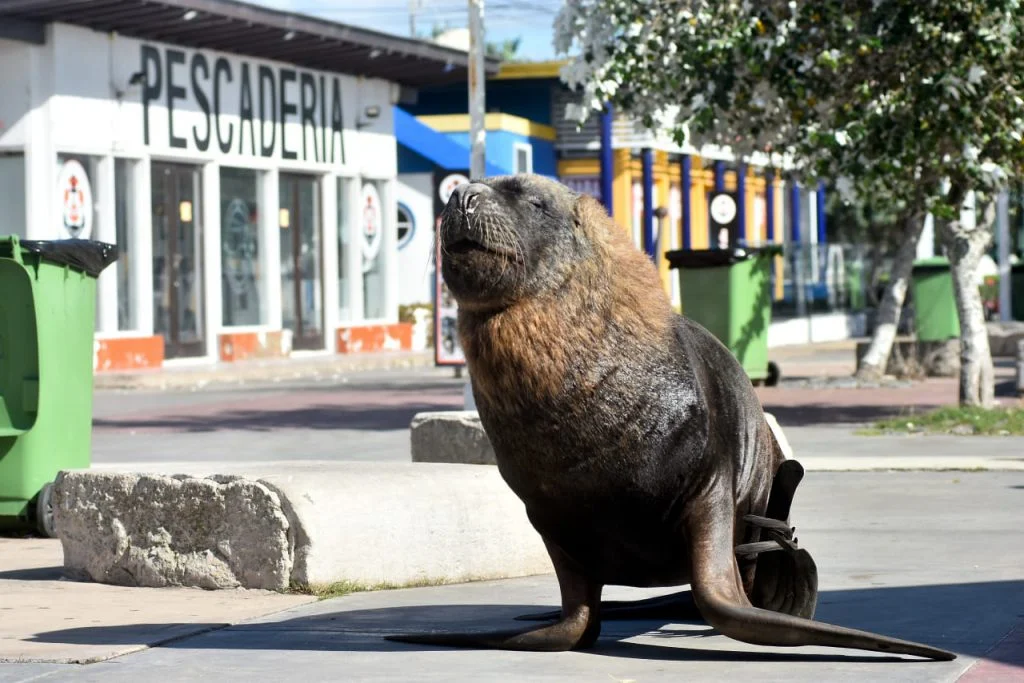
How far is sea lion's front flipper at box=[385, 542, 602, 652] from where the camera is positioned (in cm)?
637

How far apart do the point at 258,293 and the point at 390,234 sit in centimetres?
442

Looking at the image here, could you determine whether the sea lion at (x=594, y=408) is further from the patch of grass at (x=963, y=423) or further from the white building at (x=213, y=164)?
the white building at (x=213, y=164)

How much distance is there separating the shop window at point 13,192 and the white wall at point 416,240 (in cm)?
1251

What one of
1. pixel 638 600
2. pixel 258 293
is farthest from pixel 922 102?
pixel 258 293

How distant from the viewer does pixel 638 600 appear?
25.0 ft

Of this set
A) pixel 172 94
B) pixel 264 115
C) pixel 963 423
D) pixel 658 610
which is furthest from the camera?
pixel 264 115

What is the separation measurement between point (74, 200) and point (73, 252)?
1710 cm

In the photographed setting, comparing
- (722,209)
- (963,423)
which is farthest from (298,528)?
(722,209)

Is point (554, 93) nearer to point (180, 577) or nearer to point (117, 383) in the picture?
point (117, 383)

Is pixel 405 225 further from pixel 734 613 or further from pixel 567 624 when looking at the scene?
pixel 734 613

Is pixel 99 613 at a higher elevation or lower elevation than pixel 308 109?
lower

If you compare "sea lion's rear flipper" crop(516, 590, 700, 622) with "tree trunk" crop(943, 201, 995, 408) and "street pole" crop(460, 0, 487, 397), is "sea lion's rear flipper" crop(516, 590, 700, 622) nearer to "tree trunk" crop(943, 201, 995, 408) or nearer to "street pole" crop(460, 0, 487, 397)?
"tree trunk" crop(943, 201, 995, 408)

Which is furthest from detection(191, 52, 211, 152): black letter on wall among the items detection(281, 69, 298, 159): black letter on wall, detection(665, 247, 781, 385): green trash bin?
detection(665, 247, 781, 385): green trash bin

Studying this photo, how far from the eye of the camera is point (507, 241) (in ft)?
19.5
